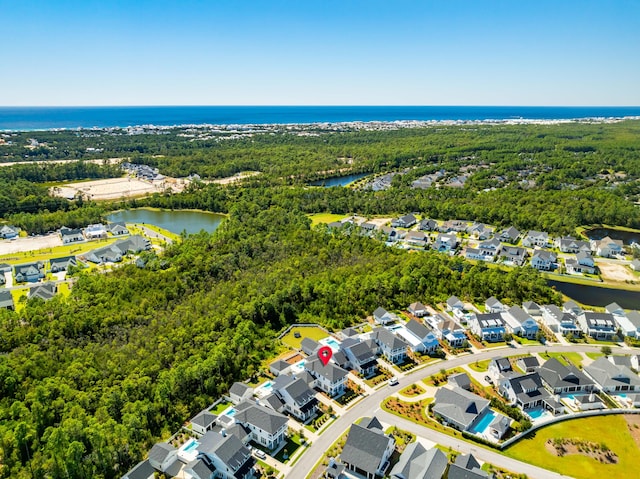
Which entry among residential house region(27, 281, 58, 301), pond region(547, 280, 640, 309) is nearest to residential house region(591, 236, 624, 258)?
pond region(547, 280, 640, 309)

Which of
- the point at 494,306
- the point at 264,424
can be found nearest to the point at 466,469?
the point at 264,424

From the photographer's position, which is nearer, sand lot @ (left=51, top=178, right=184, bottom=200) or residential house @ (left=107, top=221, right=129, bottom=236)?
residential house @ (left=107, top=221, right=129, bottom=236)

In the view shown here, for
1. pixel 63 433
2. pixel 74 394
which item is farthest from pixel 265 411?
pixel 74 394

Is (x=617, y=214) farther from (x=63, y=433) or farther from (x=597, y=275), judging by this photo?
(x=63, y=433)

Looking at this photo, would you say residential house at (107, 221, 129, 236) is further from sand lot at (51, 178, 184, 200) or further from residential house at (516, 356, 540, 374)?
residential house at (516, 356, 540, 374)

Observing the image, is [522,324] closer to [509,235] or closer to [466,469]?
[466,469]

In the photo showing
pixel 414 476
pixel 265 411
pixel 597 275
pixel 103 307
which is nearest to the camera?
pixel 414 476
